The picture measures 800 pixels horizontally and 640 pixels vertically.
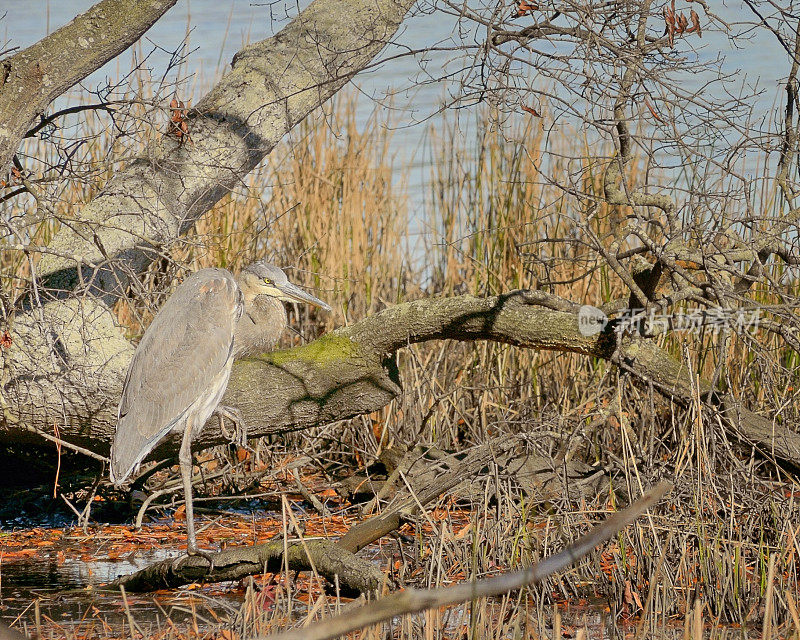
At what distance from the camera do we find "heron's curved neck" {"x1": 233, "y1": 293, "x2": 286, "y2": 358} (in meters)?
5.31

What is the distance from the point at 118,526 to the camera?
5723mm

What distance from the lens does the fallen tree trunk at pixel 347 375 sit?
4766mm

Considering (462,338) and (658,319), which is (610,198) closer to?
(658,319)

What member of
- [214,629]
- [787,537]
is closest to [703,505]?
[787,537]

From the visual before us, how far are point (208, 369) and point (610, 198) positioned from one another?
2.04 meters

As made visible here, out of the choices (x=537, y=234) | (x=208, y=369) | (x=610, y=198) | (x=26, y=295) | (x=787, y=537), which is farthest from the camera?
(x=537, y=234)

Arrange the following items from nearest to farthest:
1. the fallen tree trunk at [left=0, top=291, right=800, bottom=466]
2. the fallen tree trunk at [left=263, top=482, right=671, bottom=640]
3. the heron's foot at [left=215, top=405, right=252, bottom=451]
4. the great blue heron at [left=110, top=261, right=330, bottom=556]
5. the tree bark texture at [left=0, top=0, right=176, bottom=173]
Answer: the fallen tree trunk at [left=263, top=482, right=671, bottom=640] → the tree bark texture at [left=0, top=0, right=176, bottom=173] → the great blue heron at [left=110, top=261, right=330, bottom=556] → the fallen tree trunk at [left=0, top=291, right=800, bottom=466] → the heron's foot at [left=215, top=405, right=252, bottom=451]

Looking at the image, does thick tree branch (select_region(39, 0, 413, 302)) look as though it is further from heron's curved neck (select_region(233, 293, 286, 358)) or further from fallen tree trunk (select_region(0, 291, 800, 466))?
heron's curved neck (select_region(233, 293, 286, 358))

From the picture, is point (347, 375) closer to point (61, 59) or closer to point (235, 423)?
point (235, 423)

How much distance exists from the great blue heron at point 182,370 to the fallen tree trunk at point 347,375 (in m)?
0.29

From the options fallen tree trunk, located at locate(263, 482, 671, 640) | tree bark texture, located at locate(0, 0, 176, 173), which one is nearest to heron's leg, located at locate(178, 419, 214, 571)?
tree bark texture, located at locate(0, 0, 176, 173)

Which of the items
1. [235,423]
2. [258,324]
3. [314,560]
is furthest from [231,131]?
[314,560]

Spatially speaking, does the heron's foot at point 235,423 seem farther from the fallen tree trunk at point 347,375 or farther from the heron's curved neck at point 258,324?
the heron's curved neck at point 258,324

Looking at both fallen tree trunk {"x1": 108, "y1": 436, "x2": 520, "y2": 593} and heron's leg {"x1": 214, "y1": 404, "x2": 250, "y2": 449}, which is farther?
heron's leg {"x1": 214, "y1": 404, "x2": 250, "y2": 449}
